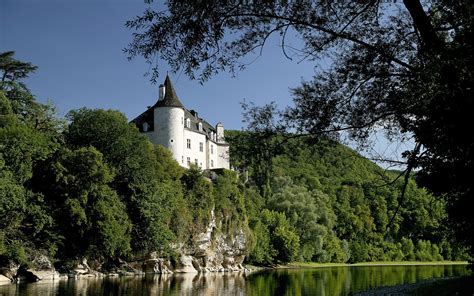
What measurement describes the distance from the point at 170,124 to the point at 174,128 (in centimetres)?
70

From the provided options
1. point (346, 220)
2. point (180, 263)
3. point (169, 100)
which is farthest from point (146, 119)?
point (346, 220)

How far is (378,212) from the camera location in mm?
101312

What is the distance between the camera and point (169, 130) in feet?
196

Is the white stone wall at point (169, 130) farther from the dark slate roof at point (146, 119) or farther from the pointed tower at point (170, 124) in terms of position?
the dark slate roof at point (146, 119)

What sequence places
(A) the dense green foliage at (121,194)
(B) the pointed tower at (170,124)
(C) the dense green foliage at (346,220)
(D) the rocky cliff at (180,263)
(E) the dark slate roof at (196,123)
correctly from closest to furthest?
(A) the dense green foliage at (121,194) → (D) the rocky cliff at (180,263) → (B) the pointed tower at (170,124) → (E) the dark slate roof at (196,123) → (C) the dense green foliage at (346,220)

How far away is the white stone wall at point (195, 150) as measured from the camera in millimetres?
61969

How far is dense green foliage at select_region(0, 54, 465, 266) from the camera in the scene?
32406 millimetres

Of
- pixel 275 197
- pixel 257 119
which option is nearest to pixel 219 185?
pixel 275 197

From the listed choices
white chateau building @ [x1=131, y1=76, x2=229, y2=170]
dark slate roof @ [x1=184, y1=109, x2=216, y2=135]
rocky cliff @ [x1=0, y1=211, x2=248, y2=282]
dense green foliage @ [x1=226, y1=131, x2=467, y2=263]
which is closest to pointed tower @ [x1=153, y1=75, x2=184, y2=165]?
white chateau building @ [x1=131, y1=76, x2=229, y2=170]

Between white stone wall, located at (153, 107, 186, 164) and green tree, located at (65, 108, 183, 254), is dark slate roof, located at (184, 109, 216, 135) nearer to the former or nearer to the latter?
white stone wall, located at (153, 107, 186, 164)

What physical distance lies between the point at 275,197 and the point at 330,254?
1372 centimetres

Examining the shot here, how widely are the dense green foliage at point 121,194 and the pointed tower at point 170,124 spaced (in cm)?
434

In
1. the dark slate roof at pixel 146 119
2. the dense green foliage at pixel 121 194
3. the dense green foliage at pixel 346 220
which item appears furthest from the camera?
the dense green foliage at pixel 346 220

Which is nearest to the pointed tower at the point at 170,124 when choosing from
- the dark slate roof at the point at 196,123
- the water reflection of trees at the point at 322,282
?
the dark slate roof at the point at 196,123
